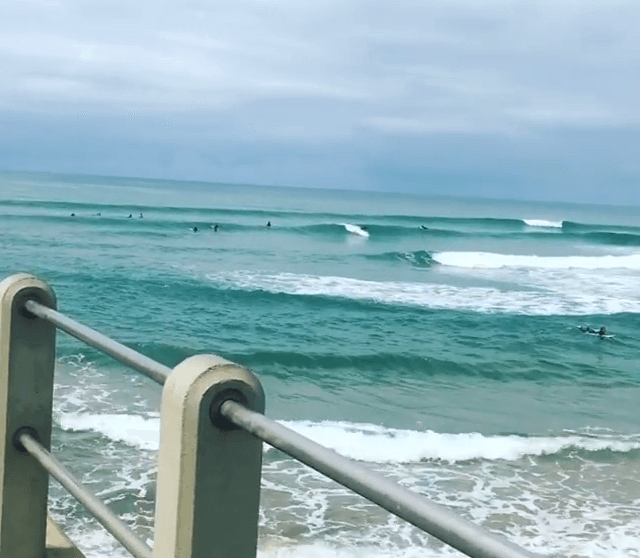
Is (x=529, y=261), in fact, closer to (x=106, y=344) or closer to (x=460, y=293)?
(x=460, y=293)

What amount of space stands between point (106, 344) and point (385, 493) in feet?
2.42

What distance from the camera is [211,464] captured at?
1032 millimetres

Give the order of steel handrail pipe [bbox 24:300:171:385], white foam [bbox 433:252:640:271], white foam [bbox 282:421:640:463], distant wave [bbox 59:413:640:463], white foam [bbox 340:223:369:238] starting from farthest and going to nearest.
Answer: white foam [bbox 340:223:369:238] < white foam [bbox 433:252:640:271] < white foam [bbox 282:421:640:463] < distant wave [bbox 59:413:640:463] < steel handrail pipe [bbox 24:300:171:385]

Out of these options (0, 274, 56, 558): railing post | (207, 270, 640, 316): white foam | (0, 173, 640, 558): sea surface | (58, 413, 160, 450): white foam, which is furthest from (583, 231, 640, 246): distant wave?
(0, 274, 56, 558): railing post

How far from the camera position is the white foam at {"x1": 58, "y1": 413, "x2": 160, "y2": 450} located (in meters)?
8.34

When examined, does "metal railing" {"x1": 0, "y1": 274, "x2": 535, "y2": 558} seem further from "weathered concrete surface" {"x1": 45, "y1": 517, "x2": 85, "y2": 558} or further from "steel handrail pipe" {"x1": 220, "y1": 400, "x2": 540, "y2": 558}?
"weathered concrete surface" {"x1": 45, "y1": 517, "x2": 85, "y2": 558}

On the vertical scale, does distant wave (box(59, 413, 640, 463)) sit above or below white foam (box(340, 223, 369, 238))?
below

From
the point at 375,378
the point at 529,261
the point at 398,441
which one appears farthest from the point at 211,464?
the point at 529,261

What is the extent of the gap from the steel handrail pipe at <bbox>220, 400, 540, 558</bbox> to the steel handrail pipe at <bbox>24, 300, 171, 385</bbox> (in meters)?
0.22

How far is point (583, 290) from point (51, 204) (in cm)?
3140

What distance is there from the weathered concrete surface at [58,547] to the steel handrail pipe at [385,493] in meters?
1.12

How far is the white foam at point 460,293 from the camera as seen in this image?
21453 mm

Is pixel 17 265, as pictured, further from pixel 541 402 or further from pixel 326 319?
pixel 541 402

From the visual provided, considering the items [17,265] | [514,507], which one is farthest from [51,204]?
[514,507]
